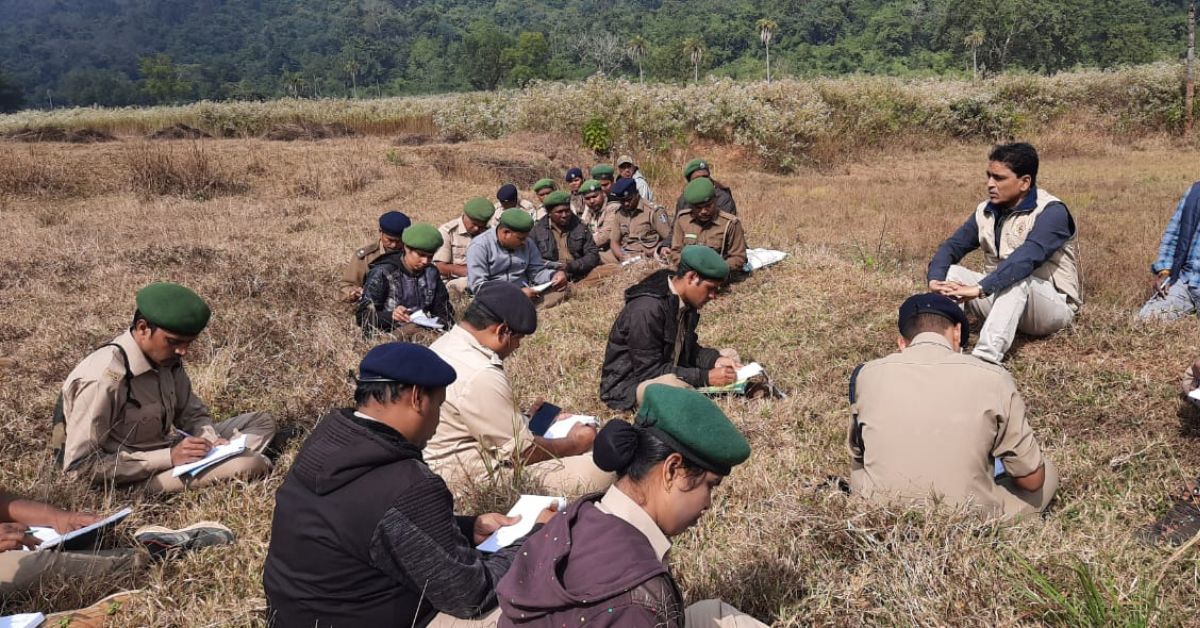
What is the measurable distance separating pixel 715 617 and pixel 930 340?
1647mm

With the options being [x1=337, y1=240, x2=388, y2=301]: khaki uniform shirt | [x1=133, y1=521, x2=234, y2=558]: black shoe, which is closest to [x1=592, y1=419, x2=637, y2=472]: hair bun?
[x1=133, y1=521, x2=234, y2=558]: black shoe

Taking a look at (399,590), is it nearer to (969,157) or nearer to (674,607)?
(674,607)

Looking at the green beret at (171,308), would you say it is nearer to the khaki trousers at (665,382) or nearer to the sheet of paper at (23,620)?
the sheet of paper at (23,620)

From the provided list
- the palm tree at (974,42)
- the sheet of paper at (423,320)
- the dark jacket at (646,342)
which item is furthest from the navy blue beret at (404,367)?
the palm tree at (974,42)

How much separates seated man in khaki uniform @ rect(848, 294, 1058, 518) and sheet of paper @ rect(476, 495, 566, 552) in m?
1.31

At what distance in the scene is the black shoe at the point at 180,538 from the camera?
3281 mm

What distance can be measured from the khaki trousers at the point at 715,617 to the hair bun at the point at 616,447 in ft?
1.87

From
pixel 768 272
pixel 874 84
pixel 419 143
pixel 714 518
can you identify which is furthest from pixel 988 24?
pixel 714 518

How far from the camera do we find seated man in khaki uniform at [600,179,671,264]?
909cm

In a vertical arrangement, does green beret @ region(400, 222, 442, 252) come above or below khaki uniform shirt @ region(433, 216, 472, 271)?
above

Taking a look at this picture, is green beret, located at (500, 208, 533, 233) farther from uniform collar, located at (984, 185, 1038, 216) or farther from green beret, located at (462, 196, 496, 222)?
uniform collar, located at (984, 185, 1038, 216)

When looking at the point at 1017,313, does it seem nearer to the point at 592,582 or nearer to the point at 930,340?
the point at 930,340

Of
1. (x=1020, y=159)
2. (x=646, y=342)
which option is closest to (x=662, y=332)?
(x=646, y=342)

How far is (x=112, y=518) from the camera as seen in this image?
10.3ft
